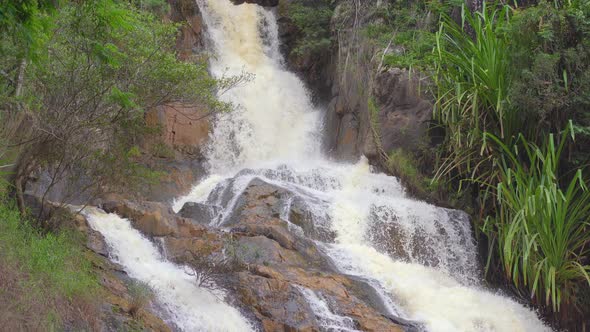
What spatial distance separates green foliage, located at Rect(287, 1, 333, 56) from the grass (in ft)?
44.6

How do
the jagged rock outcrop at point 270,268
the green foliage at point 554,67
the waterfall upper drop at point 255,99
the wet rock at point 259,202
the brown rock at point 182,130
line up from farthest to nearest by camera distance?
the waterfall upper drop at point 255,99 < the brown rock at point 182,130 < the wet rock at point 259,202 < the green foliage at point 554,67 < the jagged rock outcrop at point 270,268

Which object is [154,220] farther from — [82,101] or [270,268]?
[82,101]

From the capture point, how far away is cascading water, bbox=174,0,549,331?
1104 centimetres

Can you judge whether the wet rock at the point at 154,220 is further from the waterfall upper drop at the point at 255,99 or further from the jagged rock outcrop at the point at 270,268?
the waterfall upper drop at the point at 255,99

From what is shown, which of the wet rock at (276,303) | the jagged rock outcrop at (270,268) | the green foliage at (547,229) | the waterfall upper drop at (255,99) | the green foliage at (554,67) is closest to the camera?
the wet rock at (276,303)

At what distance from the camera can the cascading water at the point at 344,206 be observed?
36.2 feet

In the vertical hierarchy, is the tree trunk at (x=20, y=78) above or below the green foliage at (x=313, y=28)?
below

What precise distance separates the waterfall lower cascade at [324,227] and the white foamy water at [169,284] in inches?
0.6

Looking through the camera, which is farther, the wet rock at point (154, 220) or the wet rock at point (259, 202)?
the wet rock at point (259, 202)

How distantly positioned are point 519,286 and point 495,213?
171 cm

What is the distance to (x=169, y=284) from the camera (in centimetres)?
945

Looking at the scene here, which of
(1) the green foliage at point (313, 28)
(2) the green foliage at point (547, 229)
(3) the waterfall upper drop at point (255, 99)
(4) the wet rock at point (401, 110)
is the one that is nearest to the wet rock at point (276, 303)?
(2) the green foliage at point (547, 229)

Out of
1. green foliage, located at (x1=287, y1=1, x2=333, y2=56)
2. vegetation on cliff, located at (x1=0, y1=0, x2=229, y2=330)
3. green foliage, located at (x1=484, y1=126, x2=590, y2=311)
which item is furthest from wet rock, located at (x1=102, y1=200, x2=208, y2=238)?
green foliage, located at (x1=287, y1=1, x2=333, y2=56)

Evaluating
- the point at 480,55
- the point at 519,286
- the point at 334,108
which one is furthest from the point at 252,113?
the point at 519,286
